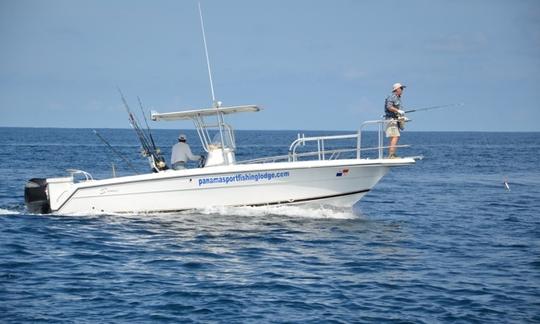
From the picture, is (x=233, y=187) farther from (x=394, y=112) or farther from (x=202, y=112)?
(x=394, y=112)

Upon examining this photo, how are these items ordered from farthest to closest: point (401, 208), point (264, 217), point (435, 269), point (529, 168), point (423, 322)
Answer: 1. point (529, 168)
2. point (401, 208)
3. point (264, 217)
4. point (435, 269)
5. point (423, 322)

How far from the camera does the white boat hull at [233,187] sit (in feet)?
55.7

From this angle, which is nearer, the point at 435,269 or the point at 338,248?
the point at 435,269

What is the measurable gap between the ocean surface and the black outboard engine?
308mm

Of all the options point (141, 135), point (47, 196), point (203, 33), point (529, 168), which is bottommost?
point (529, 168)

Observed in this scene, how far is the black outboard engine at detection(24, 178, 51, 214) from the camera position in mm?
17859

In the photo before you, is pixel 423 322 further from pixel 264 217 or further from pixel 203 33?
pixel 203 33

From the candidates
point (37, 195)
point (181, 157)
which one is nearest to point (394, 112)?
point (181, 157)

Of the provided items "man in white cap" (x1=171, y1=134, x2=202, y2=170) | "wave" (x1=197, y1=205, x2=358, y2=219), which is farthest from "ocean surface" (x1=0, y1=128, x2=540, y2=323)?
"man in white cap" (x1=171, y1=134, x2=202, y2=170)

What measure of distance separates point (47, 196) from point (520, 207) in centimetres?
1450

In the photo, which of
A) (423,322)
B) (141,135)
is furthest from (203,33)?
(423,322)

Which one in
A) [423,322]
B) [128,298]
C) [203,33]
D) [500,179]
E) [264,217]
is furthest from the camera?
→ [500,179]

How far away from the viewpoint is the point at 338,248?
46.4 feet

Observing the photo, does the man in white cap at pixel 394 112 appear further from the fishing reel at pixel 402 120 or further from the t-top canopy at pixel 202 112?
the t-top canopy at pixel 202 112
